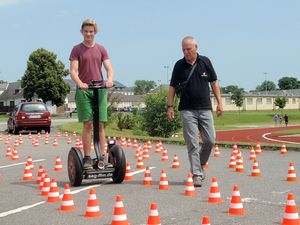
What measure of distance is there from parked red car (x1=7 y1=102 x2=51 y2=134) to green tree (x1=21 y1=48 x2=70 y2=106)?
177 feet

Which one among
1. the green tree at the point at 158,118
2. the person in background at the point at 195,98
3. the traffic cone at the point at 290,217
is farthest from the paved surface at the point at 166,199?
the green tree at the point at 158,118

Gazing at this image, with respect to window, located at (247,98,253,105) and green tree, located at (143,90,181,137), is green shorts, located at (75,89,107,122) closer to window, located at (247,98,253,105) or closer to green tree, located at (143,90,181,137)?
green tree, located at (143,90,181,137)

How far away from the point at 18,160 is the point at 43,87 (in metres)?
68.0

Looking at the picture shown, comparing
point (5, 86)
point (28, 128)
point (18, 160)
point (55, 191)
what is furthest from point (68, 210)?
point (5, 86)

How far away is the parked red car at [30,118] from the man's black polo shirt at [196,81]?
18.0 metres

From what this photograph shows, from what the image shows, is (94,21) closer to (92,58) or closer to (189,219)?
(92,58)

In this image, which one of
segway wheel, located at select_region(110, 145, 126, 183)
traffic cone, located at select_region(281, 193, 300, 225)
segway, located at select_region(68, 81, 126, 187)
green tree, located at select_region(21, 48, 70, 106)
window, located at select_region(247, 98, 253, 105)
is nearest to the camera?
A: traffic cone, located at select_region(281, 193, 300, 225)

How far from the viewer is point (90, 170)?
745 cm

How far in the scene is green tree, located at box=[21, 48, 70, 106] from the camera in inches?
3095

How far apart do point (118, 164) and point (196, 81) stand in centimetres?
175

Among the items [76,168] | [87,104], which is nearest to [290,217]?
[76,168]

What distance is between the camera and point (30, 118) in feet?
80.5

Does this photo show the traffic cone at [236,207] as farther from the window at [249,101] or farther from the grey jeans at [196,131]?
the window at [249,101]

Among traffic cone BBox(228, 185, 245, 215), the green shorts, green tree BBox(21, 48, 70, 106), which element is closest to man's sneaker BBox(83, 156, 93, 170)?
the green shorts
